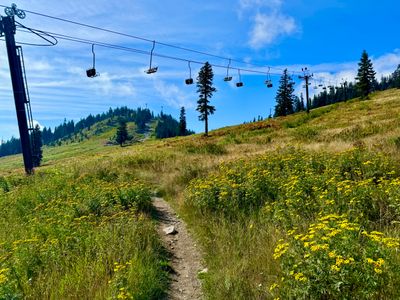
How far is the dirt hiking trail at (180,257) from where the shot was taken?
5.10m

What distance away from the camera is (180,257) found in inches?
254

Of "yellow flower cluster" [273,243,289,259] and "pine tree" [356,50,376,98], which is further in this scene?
"pine tree" [356,50,376,98]

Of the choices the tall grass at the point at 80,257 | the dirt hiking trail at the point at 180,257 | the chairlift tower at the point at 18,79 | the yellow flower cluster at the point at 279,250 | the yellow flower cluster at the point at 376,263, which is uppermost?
the chairlift tower at the point at 18,79

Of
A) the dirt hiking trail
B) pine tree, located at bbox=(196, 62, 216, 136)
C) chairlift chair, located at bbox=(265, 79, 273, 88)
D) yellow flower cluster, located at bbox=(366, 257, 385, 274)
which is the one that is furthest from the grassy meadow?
pine tree, located at bbox=(196, 62, 216, 136)

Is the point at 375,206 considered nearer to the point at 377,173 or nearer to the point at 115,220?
the point at 377,173

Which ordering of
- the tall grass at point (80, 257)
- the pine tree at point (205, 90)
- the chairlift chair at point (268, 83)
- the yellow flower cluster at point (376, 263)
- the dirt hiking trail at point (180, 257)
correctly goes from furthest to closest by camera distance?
the pine tree at point (205, 90), the chairlift chair at point (268, 83), the dirt hiking trail at point (180, 257), the tall grass at point (80, 257), the yellow flower cluster at point (376, 263)

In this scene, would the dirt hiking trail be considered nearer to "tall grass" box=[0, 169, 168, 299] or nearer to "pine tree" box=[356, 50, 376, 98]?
"tall grass" box=[0, 169, 168, 299]

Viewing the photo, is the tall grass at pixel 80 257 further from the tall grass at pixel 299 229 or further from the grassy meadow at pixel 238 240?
the tall grass at pixel 299 229

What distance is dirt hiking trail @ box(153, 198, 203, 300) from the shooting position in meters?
5.10

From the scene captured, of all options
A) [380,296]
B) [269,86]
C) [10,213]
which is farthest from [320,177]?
[269,86]

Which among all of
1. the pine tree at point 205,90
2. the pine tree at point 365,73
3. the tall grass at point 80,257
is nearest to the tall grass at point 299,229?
the tall grass at point 80,257

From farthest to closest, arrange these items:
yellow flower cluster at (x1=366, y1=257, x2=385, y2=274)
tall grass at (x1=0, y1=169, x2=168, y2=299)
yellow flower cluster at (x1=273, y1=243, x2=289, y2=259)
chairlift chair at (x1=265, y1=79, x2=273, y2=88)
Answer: chairlift chair at (x1=265, y1=79, x2=273, y2=88)
tall grass at (x1=0, y1=169, x2=168, y2=299)
yellow flower cluster at (x1=273, y1=243, x2=289, y2=259)
yellow flower cluster at (x1=366, y1=257, x2=385, y2=274)

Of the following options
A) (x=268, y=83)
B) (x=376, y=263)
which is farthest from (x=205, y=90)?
(x=376, y=263)

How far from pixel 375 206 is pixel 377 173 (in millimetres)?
2698
